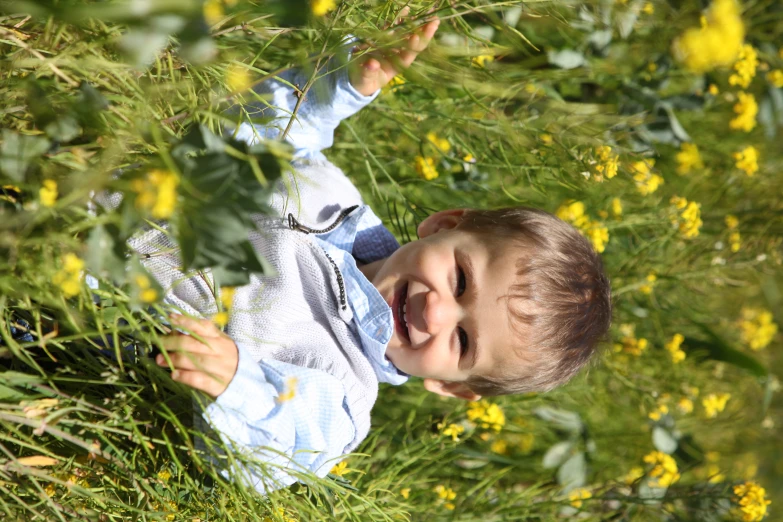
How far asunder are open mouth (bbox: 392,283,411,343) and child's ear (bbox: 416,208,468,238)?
17 centimetres

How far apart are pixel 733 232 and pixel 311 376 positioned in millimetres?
1261

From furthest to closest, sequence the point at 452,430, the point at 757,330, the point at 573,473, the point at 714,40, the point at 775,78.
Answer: the point at 757,330 → the point at 775,78 → the point at 573,473 → the point at 452,430 → the point at 714,40

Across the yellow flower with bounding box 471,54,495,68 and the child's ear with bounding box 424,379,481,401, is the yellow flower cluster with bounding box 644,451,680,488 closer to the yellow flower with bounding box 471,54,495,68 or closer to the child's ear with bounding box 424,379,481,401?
the child's ear with bounding box 424,379,481,401

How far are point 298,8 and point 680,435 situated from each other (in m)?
1.71

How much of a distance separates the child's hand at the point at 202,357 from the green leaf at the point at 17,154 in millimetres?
227

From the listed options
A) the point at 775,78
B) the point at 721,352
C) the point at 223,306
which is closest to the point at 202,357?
the point at 223,306

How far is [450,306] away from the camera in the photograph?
1.08m

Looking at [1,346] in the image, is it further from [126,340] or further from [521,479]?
[521,479]

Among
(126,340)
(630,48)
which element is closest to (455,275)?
(126,340)

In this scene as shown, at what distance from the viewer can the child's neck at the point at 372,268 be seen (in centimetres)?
126

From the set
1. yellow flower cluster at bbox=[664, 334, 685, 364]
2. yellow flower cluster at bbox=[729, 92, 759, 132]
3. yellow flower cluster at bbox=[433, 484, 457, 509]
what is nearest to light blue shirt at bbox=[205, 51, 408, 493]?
yellow flower cluster at bbox=[433, 484, 457, 509]

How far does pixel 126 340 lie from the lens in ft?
2.88

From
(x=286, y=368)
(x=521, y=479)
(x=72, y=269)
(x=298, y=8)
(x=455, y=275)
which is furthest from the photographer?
(x=521, y=479)

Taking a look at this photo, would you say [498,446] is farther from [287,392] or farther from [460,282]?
[287,392]
